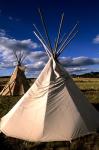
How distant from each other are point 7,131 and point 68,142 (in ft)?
6.80

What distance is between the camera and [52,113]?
30.9 ft

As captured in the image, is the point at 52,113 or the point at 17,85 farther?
the point at 17,85

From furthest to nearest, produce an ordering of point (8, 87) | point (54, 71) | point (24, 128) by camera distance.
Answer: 1. point (8, 87)
2. point (54, 71)
3. point (24, 128)

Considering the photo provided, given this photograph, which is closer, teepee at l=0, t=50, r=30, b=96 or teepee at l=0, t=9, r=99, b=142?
teepee at l=0, t=9, r=99, b=142

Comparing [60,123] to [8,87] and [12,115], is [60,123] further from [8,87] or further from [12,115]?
[8,87]

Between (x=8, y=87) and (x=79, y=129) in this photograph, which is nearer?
(x=79, y=129)

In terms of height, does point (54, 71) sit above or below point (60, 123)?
above

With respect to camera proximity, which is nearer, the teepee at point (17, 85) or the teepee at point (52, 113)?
the teepee at point (52, 113)

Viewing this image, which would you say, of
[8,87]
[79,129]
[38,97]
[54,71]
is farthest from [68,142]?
[8,87]

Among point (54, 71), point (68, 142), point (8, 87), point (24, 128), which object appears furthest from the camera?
point (8, 87)

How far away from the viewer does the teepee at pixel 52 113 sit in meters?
9.09

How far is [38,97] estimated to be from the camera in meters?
9.88

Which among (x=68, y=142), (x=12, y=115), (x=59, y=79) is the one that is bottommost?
(x=68, y=142)

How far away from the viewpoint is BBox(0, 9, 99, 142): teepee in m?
9.09
